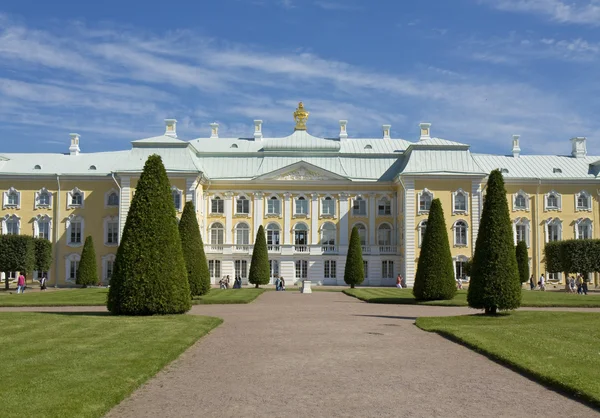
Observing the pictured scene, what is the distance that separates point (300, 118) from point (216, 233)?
517 inches

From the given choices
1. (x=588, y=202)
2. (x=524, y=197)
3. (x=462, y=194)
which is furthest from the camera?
(x=524, y=197)

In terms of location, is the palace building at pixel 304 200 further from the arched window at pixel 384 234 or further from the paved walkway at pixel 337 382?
the paved walkway at pixel 337 382

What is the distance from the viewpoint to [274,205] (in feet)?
179

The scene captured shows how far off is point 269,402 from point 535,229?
48.5 metres

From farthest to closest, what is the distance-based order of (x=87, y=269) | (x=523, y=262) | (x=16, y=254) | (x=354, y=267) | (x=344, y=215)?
1. (x=344, y=215)
2. (x=87, y=269)
3. (x=354, y=267)
4. (x=16, y=254)
5. (x=523, y=262)

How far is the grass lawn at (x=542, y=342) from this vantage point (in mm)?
10414

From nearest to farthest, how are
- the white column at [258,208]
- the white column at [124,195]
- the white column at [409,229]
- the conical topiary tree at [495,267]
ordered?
the conical topiary tree at [495,267] → the white column at [409,229] → the white column at [124,195] → the white column at [258,208]

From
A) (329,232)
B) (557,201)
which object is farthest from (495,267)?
(557,201)

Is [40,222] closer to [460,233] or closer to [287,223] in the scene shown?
[287,223]

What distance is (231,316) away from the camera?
867 inches

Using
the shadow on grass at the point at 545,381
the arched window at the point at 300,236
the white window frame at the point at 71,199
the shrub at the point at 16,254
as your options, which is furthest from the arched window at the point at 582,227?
the shadow on grass at the point at 545,381

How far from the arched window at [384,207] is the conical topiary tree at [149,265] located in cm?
3526

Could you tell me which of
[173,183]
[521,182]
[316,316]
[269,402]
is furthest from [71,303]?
[521,182]

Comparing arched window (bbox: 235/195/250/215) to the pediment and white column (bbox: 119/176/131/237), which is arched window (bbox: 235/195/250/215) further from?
white column (bbox: 119/176/131/237)
